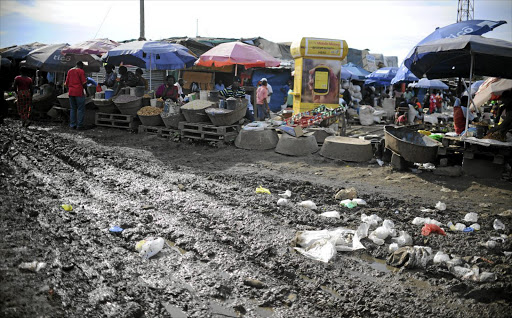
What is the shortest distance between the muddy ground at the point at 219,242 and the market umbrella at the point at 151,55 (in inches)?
207

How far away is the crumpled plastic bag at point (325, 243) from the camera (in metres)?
4.07

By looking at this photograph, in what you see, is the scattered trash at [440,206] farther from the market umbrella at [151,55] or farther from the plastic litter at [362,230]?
the market umbrella at [151,55]

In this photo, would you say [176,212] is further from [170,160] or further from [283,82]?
[283,82]

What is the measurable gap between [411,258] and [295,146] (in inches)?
203

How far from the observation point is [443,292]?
11.4 ft

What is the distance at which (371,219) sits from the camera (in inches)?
200

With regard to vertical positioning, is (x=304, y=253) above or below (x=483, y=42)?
below

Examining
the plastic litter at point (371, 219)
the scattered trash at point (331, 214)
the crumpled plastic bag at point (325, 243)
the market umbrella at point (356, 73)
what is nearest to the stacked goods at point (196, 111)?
the scattered trash at point (331, 214)

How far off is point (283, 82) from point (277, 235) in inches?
710

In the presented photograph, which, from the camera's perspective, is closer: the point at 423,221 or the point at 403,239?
the point at 403,239

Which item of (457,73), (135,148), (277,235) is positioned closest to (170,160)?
(135,148)

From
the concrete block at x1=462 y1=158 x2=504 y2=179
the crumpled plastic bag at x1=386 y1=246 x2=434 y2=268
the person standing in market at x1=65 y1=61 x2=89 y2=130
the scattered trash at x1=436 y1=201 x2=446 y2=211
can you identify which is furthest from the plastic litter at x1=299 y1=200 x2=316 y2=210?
the person standing in market at x1=65 y1=61 x2=89 y2=130

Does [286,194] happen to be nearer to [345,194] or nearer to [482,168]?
[345,194]

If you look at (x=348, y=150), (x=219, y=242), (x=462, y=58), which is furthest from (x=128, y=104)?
(x=462, y=58)
